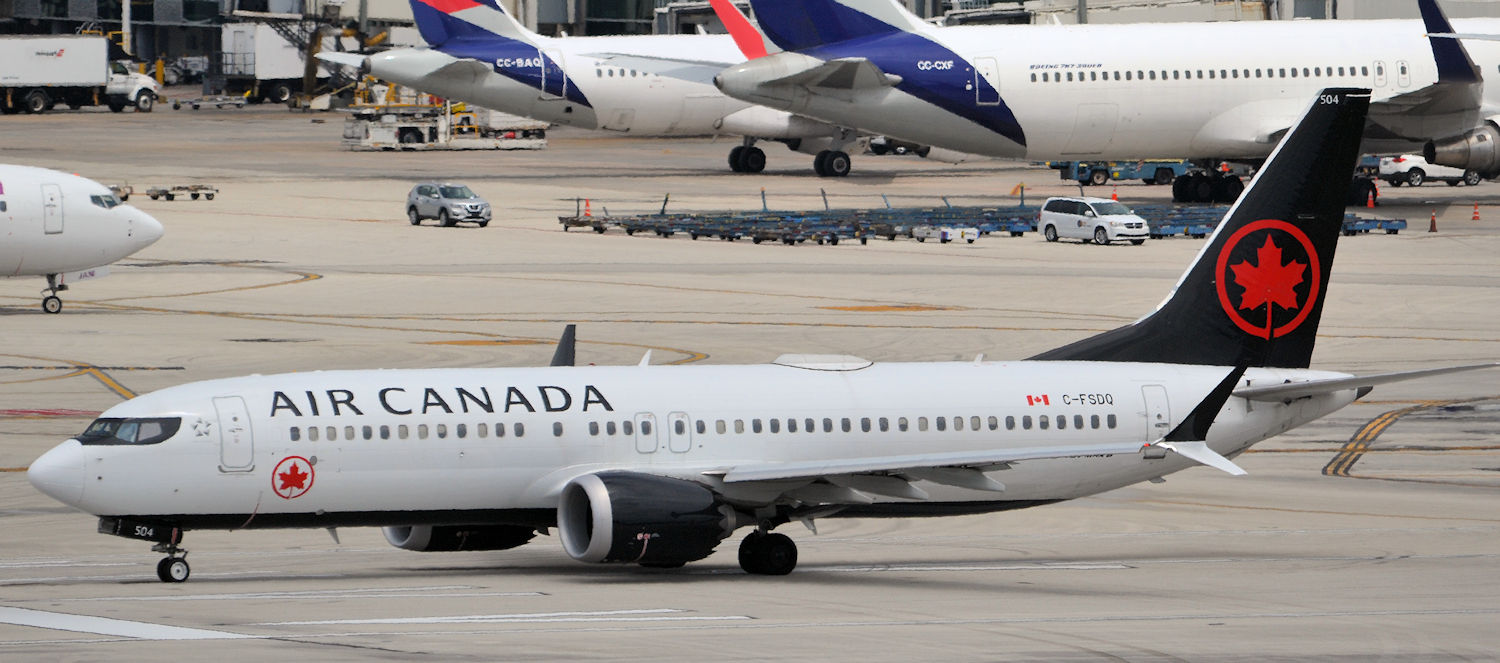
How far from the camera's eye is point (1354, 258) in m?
70.9

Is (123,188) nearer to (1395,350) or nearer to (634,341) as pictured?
(634,341)

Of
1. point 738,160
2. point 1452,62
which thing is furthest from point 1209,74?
point 738,160

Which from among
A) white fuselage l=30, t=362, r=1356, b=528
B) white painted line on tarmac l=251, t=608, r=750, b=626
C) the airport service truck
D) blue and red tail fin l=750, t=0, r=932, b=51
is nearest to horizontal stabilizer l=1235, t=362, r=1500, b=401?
white fuselage l=30, t=362, r=1356, b=528

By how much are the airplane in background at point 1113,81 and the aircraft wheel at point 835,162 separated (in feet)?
81.6

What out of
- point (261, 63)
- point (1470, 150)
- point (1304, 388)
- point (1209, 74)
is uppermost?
point (261, 63)

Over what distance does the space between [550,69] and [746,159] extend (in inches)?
679

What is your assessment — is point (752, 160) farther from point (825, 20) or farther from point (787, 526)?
point (787, 526)

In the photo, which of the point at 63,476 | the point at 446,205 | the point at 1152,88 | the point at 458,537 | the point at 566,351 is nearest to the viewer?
the point at 63,476

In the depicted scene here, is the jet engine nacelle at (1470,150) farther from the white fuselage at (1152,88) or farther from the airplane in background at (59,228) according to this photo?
the airplane in background at (59,228)

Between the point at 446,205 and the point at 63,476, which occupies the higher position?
the point at 446,205

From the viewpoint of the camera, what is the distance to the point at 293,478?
26.5 metres

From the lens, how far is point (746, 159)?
111688mm

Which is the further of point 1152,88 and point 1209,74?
point 1209,74

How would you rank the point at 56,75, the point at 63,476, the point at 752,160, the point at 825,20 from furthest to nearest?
1. the point at 56,75
2. the point at 752,160
3. the point at 825,20
4. the point at 63,476
